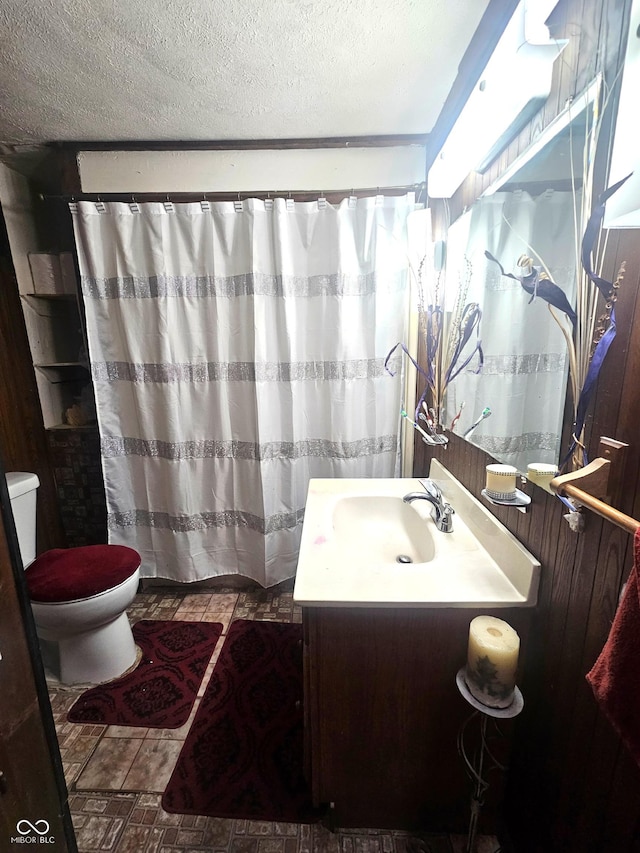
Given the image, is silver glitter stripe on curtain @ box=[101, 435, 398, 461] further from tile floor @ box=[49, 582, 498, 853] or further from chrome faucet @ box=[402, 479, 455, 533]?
tile floor @ box=[49, 582, 498, 853]

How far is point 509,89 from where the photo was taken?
75cm

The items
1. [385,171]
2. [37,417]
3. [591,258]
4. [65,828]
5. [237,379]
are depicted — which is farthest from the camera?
[37,417]

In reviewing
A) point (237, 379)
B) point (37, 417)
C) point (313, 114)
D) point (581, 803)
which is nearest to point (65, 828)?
point (581, 803)

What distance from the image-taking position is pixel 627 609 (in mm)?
447

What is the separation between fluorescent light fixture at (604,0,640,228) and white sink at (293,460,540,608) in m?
0.69

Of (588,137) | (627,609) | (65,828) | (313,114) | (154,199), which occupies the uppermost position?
(313,114)

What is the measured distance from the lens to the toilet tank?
1502 mm

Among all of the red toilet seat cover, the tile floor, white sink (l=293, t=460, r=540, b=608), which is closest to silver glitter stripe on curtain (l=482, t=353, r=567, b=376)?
white sink (l=293, t=460, r=540, b=608)

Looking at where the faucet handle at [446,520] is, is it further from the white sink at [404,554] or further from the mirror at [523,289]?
the mirror at [523,289]

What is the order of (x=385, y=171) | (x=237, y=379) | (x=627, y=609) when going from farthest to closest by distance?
(x=237, y=379) < (x=385, y=171) < (x=627, y=609)

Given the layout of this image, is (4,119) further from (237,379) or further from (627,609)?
(627,609)

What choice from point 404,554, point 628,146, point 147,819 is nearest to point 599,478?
point 628,146

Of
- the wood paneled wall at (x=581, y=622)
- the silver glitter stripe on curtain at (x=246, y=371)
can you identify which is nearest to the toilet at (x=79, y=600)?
the silver glitter stripe on curtain at (x=246, y=371)

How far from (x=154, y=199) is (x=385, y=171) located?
43.9 inches
